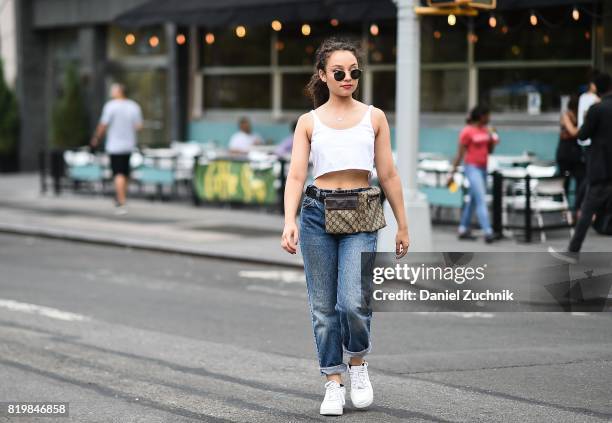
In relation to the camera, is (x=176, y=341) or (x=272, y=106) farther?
(x=272, y=106)

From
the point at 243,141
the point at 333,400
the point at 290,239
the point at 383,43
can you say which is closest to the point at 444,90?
the point at 383,43

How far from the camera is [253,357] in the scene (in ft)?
26.8

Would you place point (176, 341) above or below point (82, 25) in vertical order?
below

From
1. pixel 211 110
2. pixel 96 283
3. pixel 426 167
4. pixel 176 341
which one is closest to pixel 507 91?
pixel 426 167

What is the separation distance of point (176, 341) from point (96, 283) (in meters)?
3.41

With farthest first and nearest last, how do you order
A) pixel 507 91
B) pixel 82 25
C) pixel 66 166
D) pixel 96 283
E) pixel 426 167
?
pixel 82 25 → pixel 66 166 → pixel 507 91 → pixel 426 167 → pixel 96 283

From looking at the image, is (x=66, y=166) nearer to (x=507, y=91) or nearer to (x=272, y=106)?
(x=272, y=106)

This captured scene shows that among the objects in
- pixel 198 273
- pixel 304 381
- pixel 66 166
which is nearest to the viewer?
pixel 304 381

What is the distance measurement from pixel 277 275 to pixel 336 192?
21.6 ft

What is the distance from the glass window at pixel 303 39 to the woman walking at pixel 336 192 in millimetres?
15483

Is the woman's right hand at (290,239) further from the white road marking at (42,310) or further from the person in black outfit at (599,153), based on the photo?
the person in black outfit at (599,153)

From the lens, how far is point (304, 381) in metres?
7.35

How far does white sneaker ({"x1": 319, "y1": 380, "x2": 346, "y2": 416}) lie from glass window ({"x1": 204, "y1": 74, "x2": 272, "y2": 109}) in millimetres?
17274

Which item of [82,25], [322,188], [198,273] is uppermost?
[82,25]
